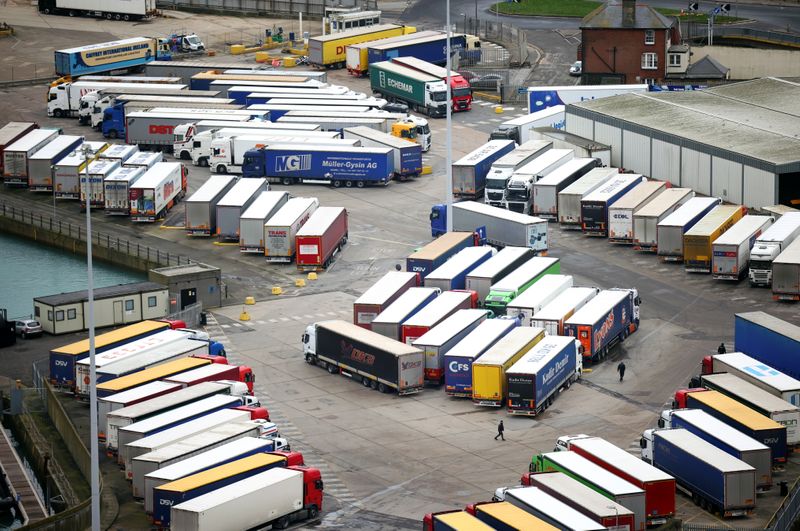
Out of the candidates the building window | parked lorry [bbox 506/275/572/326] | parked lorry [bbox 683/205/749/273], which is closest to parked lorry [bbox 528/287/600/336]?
parked lorry [bbox 506/275/572/326]

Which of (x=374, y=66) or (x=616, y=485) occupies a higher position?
(x=374, y=66)

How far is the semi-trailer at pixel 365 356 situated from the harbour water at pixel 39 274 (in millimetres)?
25704

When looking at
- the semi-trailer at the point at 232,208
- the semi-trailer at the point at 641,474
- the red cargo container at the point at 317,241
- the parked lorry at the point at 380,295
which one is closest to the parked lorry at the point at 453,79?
the semi-trailer at the point at 232,208

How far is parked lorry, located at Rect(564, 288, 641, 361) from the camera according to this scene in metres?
90.4

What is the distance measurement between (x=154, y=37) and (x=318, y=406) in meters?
109

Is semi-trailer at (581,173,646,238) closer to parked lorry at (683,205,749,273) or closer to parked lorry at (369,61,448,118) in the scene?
parked lorry at (683,205,749,273)

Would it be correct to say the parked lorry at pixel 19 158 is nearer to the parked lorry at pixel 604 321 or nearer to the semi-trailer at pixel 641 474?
the parked lorry at pixel 604 321

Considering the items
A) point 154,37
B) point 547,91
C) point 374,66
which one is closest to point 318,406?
point 547,91

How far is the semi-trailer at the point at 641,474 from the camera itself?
2731 inches

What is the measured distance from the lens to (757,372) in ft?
272

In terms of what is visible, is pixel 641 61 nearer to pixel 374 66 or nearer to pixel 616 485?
pixel 374 66

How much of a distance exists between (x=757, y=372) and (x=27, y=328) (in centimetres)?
4520

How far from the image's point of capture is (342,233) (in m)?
116

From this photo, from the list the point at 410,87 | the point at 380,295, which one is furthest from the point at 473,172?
the point at 410,87
